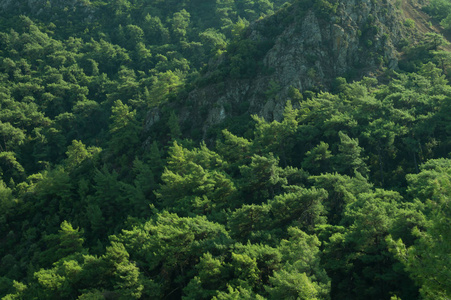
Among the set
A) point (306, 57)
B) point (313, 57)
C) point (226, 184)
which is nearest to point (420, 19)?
point (313, 57)

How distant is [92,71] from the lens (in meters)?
98.3

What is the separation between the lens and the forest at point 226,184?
24.2 meters

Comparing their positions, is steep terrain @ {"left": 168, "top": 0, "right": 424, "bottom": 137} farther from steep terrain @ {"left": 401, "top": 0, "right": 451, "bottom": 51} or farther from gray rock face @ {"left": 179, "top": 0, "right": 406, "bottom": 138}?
steep terrain @ {"left": 401, "top": 0, "right": 451, "bottom": 51}

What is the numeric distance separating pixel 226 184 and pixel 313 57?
122ft

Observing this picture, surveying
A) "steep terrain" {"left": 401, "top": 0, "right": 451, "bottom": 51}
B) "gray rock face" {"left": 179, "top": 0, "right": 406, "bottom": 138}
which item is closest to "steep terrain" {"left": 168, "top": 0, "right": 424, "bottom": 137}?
"gray rock face" {"left": 179, "top": 0, "right": 406, "bottom": 138}

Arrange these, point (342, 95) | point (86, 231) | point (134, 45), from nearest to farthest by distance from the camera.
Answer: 1. point (86, 231)
2. point (342, 95)
3. point (134, 45)

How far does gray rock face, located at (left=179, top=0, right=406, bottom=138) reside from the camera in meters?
61.0

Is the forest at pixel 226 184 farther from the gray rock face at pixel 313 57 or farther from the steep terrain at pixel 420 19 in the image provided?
the gray rock face at pixel 313 57

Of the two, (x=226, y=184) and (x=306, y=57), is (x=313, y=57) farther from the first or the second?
(x=226, y=184)

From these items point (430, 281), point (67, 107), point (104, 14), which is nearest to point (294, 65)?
point (430, 281)

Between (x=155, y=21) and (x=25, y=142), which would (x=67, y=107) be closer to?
(x=25, y=142)

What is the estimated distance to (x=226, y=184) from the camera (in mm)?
36250

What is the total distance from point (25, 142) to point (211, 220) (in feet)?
207

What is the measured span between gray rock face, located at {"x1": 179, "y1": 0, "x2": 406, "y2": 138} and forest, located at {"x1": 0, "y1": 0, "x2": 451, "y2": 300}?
2.08 metres
